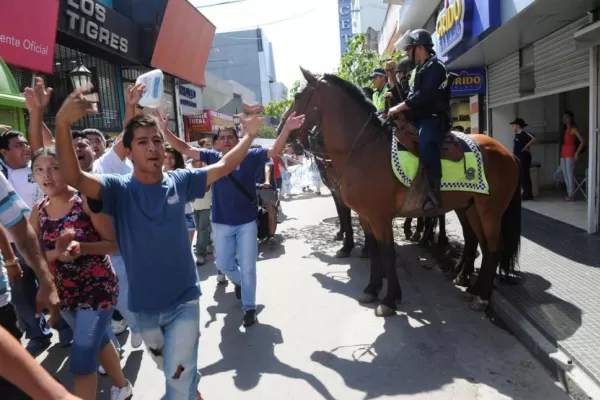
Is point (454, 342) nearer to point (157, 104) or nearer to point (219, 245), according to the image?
point (219, 245)

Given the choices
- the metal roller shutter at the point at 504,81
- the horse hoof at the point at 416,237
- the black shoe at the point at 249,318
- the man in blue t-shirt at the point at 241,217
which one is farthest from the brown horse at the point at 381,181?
the metal roller shutter at the point at 504,81

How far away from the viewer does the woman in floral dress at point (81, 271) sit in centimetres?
270

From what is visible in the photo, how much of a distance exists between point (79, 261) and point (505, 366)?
3326 millimetres

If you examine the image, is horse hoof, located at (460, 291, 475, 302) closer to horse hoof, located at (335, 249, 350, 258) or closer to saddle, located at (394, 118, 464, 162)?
saddle, located at (394, 118, 464, 162)

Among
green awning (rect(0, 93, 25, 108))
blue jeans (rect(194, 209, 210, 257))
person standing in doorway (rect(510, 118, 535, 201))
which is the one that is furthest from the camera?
person standing in doorway (rect(510, 118, 535, 201))

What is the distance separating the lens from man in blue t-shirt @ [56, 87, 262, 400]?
2.41m

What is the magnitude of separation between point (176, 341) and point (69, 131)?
1289 millimetres

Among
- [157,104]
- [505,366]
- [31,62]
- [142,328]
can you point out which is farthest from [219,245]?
[31,62]

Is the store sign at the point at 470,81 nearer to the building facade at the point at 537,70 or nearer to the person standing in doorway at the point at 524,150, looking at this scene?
the building facade at the point at 537,70

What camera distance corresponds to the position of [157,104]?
3.62 meters

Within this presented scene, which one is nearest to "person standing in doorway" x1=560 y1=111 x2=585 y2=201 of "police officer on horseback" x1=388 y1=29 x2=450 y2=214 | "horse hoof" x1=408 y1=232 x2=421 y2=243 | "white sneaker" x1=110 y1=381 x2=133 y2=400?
"horse hoof" x1=408 y1=232 x2=421 y2=243

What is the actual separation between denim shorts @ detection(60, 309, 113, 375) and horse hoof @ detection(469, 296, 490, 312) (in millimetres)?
3629

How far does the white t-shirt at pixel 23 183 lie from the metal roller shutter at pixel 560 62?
7761mm

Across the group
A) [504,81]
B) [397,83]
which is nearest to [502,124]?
[504,81]
